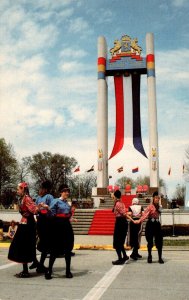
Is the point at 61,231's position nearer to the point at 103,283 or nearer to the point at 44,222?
the point at 103,283

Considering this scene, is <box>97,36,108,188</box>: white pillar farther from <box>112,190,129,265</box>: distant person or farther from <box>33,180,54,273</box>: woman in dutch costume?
<box>33,180,54,273</box>: woman in dutch costume

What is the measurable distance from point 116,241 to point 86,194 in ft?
245

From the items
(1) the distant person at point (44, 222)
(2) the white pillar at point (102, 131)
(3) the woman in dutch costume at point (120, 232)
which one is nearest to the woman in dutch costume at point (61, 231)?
(1) the distant person at point (44, 222)

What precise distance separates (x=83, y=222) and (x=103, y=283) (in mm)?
19740

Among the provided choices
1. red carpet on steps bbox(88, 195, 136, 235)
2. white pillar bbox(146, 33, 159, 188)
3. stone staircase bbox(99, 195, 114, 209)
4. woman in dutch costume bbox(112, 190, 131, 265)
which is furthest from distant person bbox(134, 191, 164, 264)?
white pillar bbox(146, 33, 159, 188)

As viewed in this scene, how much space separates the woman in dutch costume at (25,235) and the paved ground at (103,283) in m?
0.40

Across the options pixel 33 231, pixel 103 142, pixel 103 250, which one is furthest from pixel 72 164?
pixel 33 231

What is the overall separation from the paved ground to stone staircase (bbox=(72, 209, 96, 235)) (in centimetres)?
1506

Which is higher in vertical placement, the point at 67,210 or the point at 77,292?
the point at 67,210

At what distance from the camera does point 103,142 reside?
133ft

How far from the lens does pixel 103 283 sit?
626 cm

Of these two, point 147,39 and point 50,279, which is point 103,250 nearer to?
point 50,279

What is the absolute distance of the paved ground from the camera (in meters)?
5.29

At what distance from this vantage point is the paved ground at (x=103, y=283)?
5.29 metres
